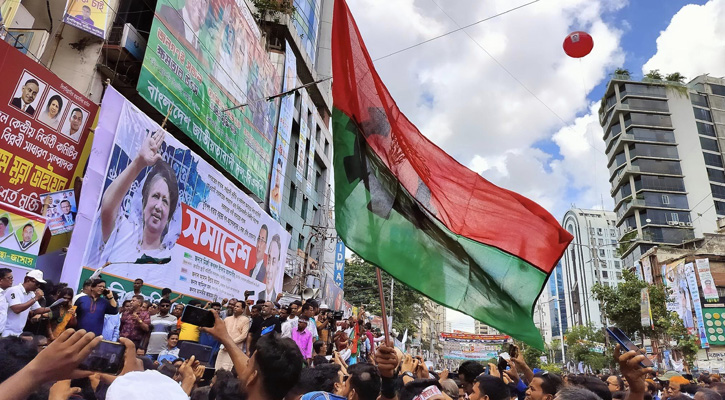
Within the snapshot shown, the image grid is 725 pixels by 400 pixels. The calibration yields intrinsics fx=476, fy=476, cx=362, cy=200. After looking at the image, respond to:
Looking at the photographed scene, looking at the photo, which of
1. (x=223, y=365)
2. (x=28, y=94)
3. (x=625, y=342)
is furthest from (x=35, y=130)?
(x=625, y=342)

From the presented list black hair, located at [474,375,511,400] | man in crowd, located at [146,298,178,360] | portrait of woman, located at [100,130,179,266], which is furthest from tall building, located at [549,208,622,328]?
black hair, located at [474,375,511,400]

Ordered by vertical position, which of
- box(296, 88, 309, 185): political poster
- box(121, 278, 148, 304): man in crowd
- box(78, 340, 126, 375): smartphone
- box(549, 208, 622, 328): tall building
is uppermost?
box(549, 208, 622, 328): tall building

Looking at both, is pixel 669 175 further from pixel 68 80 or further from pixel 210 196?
pixel 68 80

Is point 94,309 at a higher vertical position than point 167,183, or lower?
lower

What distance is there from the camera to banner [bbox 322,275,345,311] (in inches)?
892

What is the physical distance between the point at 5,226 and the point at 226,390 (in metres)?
6.23

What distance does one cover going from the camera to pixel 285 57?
2333cm

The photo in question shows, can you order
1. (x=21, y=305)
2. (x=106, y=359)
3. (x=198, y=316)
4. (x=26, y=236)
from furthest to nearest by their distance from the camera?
(x=26, y=236) < (x=21, y=305) < (x=198, y=316) < (x=106, y=359)

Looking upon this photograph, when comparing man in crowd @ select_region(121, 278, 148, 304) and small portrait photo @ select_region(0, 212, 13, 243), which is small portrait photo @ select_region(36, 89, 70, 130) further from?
man in crowd @ select_region(121, 278, 148, 304)

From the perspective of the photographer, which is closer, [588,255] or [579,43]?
[579,43]

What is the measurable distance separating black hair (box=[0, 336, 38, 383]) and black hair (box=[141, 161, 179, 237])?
29.3 feet

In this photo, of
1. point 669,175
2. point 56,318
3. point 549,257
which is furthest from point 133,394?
point 669,175

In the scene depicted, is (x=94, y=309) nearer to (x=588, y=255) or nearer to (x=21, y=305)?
(x=21, y=305)

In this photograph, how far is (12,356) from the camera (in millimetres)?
1991
